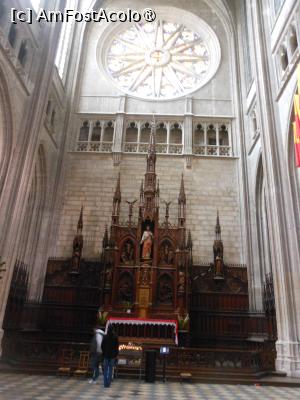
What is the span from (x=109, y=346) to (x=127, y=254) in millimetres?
7545

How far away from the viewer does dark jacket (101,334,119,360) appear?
763cm

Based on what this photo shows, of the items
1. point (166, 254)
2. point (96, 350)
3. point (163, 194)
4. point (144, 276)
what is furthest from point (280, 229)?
point (96, 350)

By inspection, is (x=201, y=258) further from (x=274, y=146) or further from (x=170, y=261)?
(x=274, y=146)

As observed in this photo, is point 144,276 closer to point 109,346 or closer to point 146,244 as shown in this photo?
point 146,244

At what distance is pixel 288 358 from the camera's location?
35.3ft

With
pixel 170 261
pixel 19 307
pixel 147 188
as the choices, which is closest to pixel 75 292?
pixel 19 307

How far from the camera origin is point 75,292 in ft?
51.6

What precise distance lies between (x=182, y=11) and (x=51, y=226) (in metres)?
16.7

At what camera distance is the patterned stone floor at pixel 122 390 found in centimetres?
652

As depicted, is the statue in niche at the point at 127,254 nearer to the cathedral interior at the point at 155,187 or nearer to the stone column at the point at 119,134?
the cathedral interior at the point at 155,187

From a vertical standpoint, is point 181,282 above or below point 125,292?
above

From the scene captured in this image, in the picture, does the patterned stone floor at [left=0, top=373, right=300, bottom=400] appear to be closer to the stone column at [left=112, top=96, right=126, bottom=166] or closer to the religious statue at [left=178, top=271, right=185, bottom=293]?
the religious statue at [left=178, top=271, right=185, bottom=293]

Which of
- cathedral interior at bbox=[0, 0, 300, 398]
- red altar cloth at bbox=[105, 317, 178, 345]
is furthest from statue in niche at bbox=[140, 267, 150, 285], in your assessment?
red altar cloth at bbox=[105, 317, 178, 345]

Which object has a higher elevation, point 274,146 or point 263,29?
point 263,29
